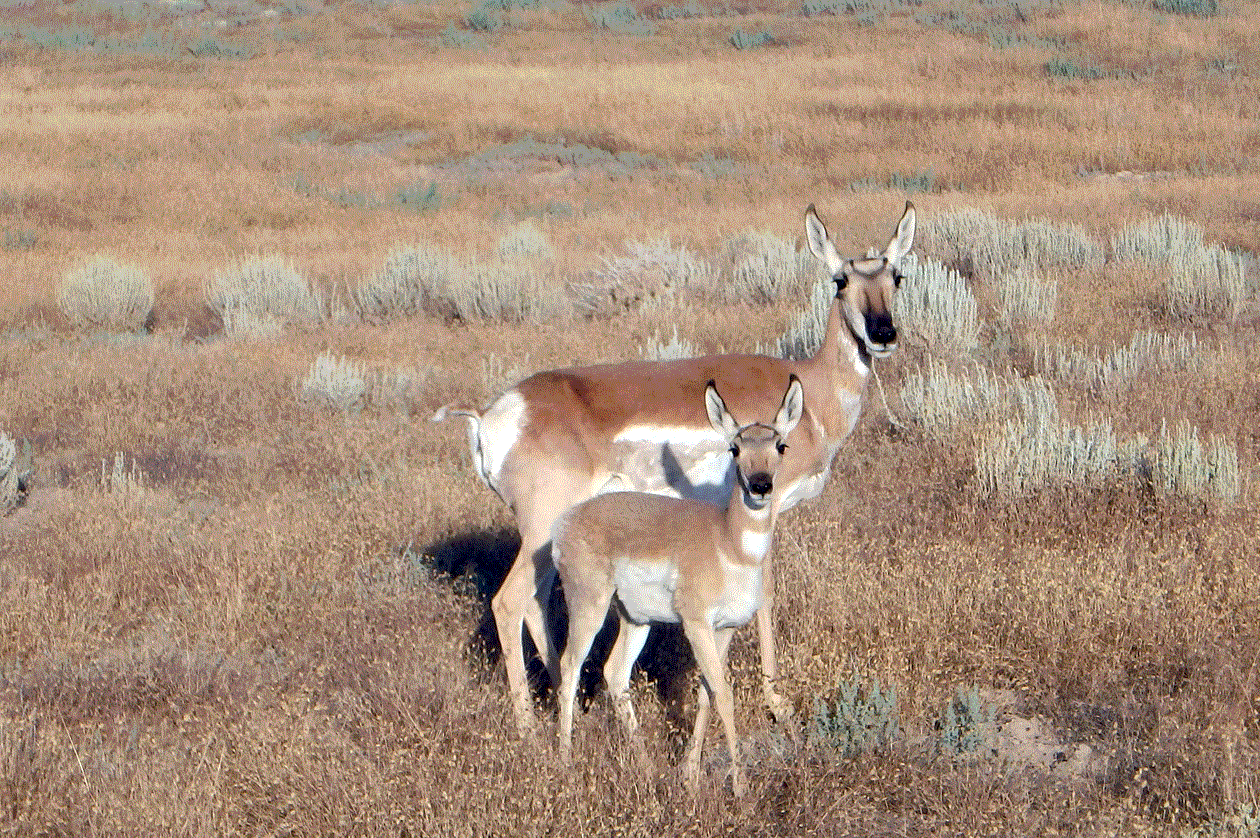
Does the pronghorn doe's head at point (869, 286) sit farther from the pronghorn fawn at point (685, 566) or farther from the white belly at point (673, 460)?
the pronghorn fawn at point (685, 566)

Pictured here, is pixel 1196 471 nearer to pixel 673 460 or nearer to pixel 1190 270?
pixel 673 460

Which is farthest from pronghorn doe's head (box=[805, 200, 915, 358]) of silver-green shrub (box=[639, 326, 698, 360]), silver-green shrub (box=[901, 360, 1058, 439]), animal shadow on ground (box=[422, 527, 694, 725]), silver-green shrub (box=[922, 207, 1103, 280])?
silver-green shrub (box=[922, 207, 1103, 280])

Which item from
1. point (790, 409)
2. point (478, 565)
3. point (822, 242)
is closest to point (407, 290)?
point (478, 565)

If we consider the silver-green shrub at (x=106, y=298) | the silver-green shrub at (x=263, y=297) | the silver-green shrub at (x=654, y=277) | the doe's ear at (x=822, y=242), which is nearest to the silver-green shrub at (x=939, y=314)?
the silver-green shrub at (x=654, y=277)

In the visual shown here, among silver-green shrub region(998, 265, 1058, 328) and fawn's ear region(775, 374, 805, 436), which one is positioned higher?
fawn's ear region(775, 374, 805, 436)

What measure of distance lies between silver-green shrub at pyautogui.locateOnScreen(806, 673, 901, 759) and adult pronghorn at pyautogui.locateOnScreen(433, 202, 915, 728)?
1.38ft

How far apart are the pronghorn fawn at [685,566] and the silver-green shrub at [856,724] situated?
15.2 inches

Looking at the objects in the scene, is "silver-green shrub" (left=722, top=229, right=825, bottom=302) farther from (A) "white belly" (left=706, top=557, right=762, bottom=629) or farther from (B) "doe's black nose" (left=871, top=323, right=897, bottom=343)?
(A) "white belly" (left=706, top=557, right=762, bottom=629)

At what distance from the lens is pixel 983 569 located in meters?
6.28

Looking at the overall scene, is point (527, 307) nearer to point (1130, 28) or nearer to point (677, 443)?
point (677, 443)

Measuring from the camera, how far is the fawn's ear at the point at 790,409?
4.79 meters

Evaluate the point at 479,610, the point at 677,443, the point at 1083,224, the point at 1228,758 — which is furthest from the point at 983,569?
the point at 1083,224

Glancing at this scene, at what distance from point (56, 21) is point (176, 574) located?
45033 millimetres

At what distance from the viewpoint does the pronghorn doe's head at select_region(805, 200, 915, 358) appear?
6215 mm
